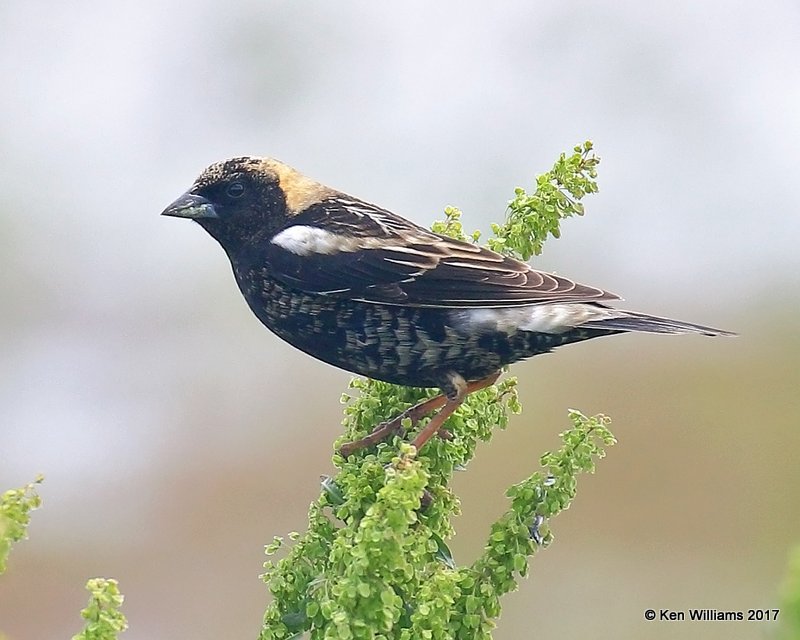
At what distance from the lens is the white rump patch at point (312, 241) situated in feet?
11.8

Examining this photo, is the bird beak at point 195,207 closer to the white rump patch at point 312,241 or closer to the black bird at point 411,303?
the black bird at point 411,303

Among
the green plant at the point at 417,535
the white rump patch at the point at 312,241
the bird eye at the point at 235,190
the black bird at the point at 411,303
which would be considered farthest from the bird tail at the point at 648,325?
the bird eye at the point at 235,190

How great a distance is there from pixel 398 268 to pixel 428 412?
21.5 inches

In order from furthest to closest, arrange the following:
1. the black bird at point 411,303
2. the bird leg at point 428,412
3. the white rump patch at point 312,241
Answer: the white rump patch at point 312,241
the black bird at point 411,303
the bird leg at point 428,412

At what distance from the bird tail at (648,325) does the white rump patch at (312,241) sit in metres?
0.79

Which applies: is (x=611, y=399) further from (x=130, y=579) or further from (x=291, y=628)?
(x=291, y=628)

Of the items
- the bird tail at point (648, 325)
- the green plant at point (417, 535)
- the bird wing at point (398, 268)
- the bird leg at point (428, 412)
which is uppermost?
the bird wing at point (398, 268)

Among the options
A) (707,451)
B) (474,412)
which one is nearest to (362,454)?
(474,412)

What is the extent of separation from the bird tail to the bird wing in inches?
3.4

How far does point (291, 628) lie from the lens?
2373mm

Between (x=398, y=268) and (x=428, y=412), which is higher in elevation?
(x=398, y=268)

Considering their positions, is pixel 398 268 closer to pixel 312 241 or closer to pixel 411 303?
pixel 411 303

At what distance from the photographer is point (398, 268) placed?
3.51 metres

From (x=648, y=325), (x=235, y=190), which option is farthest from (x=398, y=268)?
(x=648, y=325)
